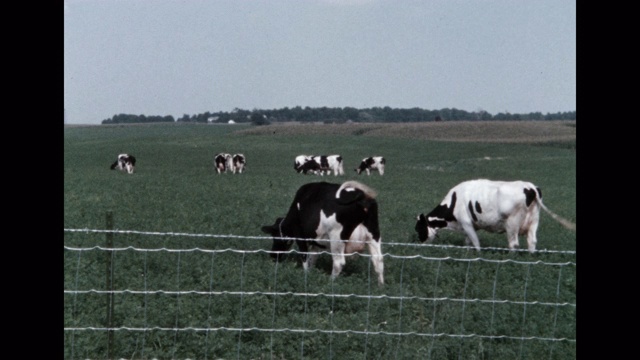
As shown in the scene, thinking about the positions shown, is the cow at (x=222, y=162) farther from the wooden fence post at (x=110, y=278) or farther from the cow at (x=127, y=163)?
the wooden fence post at (x=110, y=278)

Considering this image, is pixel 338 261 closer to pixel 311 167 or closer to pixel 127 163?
pixel 311 167

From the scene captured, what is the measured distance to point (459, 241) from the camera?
16562 mm

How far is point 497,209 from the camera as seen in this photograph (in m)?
14.8

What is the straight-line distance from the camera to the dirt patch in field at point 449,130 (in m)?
89.7

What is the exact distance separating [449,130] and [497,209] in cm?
8609

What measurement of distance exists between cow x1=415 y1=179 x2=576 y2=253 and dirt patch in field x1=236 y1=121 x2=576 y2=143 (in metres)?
70.1

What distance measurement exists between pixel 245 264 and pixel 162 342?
3.75m

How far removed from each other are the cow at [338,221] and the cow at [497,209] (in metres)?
4.06

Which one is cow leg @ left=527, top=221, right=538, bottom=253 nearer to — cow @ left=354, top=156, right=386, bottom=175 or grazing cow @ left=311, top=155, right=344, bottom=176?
cow @ left=354, top=156, right=386, bottom=175

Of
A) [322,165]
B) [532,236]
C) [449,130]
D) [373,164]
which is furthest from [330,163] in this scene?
[449,130]

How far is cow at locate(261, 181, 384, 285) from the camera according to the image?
11.6 m

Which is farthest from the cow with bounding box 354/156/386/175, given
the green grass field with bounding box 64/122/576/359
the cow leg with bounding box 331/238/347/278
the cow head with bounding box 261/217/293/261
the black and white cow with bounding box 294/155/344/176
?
the cow leg with bounding box 331/238/347/278

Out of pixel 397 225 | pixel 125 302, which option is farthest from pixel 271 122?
pixel 125 302
